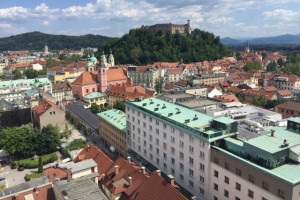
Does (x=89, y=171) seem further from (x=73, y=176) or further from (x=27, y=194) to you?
(x=27, y=194)

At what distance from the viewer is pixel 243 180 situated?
24.5 metres

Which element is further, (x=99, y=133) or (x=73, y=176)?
(x=99, y=133)

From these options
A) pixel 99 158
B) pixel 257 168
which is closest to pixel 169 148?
pixel 99 158

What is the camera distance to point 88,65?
343 feet

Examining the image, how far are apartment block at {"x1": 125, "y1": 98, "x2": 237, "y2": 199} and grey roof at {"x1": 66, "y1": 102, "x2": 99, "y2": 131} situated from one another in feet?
58.7

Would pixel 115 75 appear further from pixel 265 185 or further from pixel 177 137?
pixel 265 185

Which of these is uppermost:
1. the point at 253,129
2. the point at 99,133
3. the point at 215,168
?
the point at 253,129

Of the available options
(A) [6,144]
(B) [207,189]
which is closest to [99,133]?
(A) [6,144]

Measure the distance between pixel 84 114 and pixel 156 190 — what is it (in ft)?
143

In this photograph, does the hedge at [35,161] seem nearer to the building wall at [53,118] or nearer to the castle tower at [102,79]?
the building wall at [53,118]

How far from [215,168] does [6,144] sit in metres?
35.0

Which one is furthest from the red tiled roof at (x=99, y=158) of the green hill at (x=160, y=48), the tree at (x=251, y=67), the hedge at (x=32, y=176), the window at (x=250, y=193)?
the tree at (x=251, y=67)

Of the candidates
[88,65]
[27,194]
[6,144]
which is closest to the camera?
[27,194]

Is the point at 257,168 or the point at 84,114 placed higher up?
the point at 257,168
